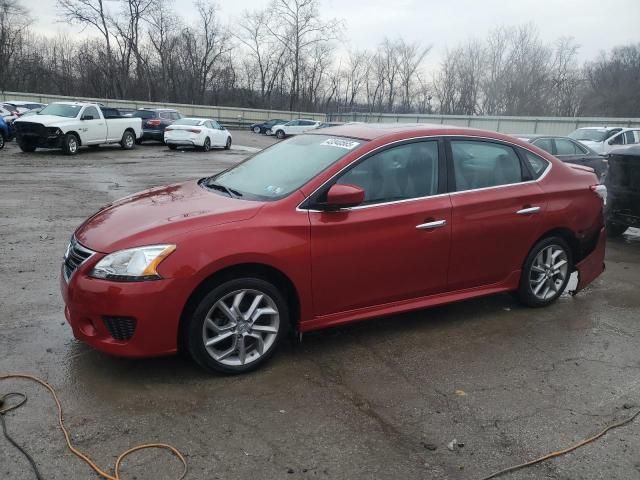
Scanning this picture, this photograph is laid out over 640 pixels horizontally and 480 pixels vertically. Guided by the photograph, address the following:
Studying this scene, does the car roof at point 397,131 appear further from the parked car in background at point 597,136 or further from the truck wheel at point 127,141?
the truck wheel at point 127,141

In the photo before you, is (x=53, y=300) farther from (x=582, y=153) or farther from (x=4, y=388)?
(x=582, y=153)

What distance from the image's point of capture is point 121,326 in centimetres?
335

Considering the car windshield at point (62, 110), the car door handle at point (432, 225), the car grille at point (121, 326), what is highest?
the car windshield at point (62, 110)

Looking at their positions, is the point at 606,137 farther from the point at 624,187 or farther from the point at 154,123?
the point at 154,123

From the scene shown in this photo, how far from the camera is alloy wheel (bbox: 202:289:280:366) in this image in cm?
355

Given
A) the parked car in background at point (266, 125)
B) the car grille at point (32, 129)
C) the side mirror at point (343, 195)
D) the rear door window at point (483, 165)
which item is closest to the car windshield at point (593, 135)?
the rear door window at point (483, 165)

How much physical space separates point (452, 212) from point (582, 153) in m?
11.9

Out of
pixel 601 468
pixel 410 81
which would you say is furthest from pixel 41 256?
pixel 410 81

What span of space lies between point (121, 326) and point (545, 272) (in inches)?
149

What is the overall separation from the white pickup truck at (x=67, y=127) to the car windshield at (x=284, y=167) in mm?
15722

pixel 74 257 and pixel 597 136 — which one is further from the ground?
pixel 597 136

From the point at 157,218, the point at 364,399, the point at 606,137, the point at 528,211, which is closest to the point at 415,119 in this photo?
the point at 606,137

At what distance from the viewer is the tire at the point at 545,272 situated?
496 cm

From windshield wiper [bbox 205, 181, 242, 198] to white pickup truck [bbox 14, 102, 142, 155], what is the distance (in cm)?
1583
